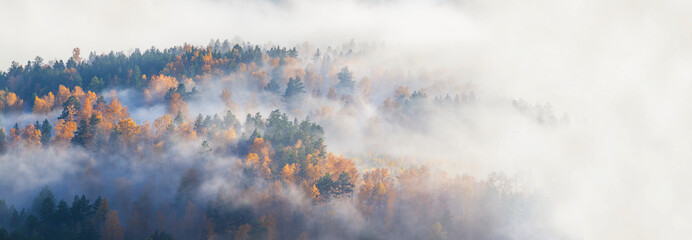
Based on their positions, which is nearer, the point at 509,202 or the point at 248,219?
the point at 248,219

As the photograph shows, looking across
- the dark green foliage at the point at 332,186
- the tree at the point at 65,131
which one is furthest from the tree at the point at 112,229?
the dark green foliage at the point at 332,186

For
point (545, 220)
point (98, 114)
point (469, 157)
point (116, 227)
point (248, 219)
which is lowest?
point (116, 227)

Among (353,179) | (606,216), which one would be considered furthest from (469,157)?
(353,179)

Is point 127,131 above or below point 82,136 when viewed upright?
above

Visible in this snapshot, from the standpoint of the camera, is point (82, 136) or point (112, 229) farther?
point (82, 136)

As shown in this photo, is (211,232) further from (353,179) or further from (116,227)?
(353,179)

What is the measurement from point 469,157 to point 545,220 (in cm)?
5023

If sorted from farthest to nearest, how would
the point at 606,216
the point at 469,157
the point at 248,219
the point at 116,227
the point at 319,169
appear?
the point at 469,157 < the point at 606,216 < the point at 319,169 < the point at 248,219 < the point at 116,227

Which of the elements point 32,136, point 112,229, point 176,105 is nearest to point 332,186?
point 112,229

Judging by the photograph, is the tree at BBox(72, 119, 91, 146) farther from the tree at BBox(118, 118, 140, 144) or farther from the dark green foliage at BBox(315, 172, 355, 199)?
the dark green foliage at BBox(315, 172, 355, 199)

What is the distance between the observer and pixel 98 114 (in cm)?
15512

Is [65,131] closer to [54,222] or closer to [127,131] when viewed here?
[127,131]

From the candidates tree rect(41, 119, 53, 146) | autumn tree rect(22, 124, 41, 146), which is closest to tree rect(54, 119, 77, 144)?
tree rect(41, 119, 53, 146)

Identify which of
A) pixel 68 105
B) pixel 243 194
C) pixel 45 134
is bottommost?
pixel 243 194
